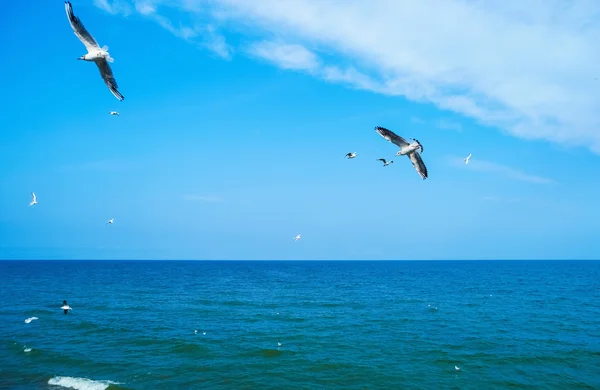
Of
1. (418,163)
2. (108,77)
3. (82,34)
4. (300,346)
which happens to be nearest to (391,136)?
(418,163)

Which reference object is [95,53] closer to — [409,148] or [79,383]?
[409,148]

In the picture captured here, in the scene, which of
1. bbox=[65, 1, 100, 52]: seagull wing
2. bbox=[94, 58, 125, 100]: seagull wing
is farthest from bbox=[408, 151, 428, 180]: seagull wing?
bbox=[65, 1, 100, 52]: seagull wing

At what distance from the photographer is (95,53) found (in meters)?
11.9

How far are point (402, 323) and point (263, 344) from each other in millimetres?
14970

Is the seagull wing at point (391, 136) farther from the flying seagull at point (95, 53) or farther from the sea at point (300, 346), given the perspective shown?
the sea at point (300, 346)

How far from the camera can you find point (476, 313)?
44.9m

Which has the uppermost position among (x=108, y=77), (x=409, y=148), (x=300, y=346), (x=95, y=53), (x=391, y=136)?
(x=95, y=53)

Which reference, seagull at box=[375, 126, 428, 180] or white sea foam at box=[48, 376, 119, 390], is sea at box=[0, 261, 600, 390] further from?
seagull at box=[375, 126, 428, 180]

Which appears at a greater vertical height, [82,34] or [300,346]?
[82,34]

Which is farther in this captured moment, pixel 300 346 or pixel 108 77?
pixel 300 346

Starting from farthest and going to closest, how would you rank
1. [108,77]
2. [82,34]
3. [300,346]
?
[300,346] → [108,77] → [82,34]

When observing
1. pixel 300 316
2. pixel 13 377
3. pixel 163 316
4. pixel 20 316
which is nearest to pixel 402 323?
pixel 300 316

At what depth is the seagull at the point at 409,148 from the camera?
1612 cm

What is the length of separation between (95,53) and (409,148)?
11.7 metres
